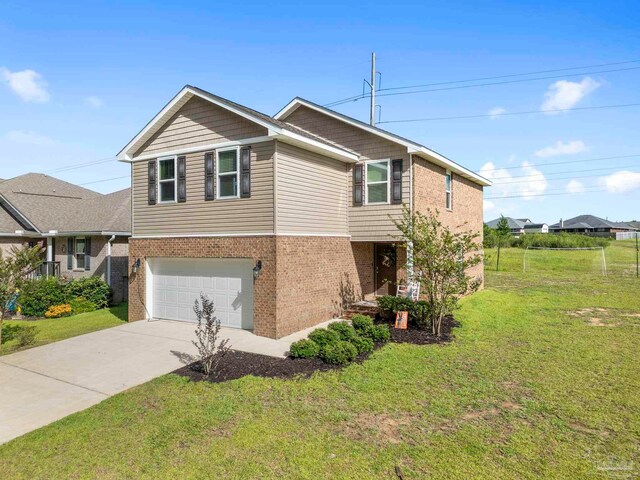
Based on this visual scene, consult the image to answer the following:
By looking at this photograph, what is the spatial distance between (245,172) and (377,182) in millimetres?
4826

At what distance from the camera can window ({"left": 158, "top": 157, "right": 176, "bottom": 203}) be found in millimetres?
13008

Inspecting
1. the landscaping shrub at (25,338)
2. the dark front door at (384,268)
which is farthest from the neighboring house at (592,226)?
the landscaping shrub at (25,338)

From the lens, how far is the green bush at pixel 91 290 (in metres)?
17.2

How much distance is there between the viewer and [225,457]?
5.00 meters

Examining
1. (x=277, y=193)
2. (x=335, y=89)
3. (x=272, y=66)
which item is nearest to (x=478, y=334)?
(x=277, y=193)

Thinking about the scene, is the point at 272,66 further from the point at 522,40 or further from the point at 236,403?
the point at 236,403

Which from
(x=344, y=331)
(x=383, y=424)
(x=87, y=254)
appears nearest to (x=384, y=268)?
(x=344, y=331)

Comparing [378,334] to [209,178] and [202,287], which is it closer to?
[202,287]

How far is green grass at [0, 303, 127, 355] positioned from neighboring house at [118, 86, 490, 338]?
4.43 feet

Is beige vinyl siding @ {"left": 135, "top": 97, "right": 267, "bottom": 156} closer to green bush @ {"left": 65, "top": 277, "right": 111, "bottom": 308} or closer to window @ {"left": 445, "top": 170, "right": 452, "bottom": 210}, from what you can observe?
green bush @ {"left": 65, "top": 277, "right": 111, "bottom": 308}

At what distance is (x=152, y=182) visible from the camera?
13.5 meters

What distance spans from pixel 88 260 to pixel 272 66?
12613 millimetres

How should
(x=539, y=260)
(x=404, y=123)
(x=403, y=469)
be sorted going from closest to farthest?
(x=403, y=469), (x=404, y=123), (x=539, y=260)

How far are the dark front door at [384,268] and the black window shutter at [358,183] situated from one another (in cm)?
208
